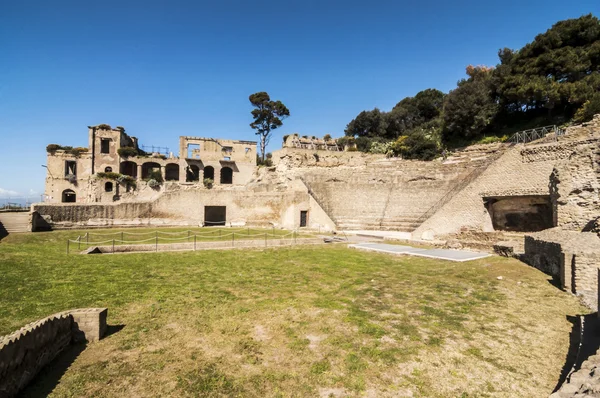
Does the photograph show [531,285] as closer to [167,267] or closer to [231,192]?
[167,267]

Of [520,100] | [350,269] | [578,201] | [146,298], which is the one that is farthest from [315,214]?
[520,100]

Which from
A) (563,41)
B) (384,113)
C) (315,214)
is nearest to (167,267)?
(315,214)

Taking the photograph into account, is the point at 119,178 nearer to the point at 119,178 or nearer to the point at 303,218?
the point at 119,178

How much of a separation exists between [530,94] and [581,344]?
30.3 metres

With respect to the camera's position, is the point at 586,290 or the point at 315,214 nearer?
the point at 586,290

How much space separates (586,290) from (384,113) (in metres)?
45.8

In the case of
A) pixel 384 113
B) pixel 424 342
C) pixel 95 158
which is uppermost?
pixel 384 113

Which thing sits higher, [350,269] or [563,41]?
[563,41]

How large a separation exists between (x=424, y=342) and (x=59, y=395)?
16.3 ft

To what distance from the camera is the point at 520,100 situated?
28.5m

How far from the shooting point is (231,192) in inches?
976

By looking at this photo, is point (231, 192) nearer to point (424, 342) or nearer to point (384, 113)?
point (424, 342)

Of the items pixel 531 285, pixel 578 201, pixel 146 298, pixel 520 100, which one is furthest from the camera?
pixel 520 100

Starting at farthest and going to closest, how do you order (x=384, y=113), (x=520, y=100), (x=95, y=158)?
(x=384, y=113) → (x=95, y=158) → (x=520, y=100)
